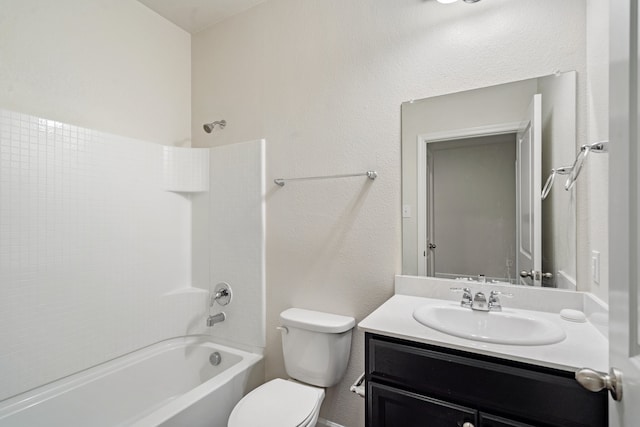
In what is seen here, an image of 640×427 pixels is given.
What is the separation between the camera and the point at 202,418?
5.20 ft

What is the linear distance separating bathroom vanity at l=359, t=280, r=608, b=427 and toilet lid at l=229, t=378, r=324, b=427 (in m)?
0.35

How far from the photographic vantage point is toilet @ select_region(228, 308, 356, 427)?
1.42 metres

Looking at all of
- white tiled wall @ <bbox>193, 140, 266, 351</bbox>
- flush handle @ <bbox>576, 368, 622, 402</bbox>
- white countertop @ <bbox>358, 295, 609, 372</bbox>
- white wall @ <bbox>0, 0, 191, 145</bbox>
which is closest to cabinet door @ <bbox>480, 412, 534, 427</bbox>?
white countertop @ <bbox>358, 295, 609, 372</bbox>

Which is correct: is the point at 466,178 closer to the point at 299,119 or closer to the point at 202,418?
the point at 299,119

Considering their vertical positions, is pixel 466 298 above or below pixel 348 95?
below

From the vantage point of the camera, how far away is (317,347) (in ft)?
5.67

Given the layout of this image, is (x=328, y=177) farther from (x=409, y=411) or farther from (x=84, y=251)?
(x=84, y=251)

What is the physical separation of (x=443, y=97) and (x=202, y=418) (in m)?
2.01

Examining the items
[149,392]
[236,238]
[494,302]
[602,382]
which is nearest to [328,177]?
[236,238]

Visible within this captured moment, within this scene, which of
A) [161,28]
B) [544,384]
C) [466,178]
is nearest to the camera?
[544,384]

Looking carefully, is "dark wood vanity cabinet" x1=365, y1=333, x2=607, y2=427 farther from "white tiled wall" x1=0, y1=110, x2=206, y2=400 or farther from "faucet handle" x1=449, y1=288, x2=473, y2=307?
"white tiled wall" x1=0, y1=110, x2=206, y2=400

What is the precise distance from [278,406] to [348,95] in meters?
1.66

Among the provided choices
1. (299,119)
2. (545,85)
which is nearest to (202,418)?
(299,119)

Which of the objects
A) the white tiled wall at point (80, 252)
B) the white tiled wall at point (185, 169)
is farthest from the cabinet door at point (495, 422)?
the white tiled wall at point (185, 169)
